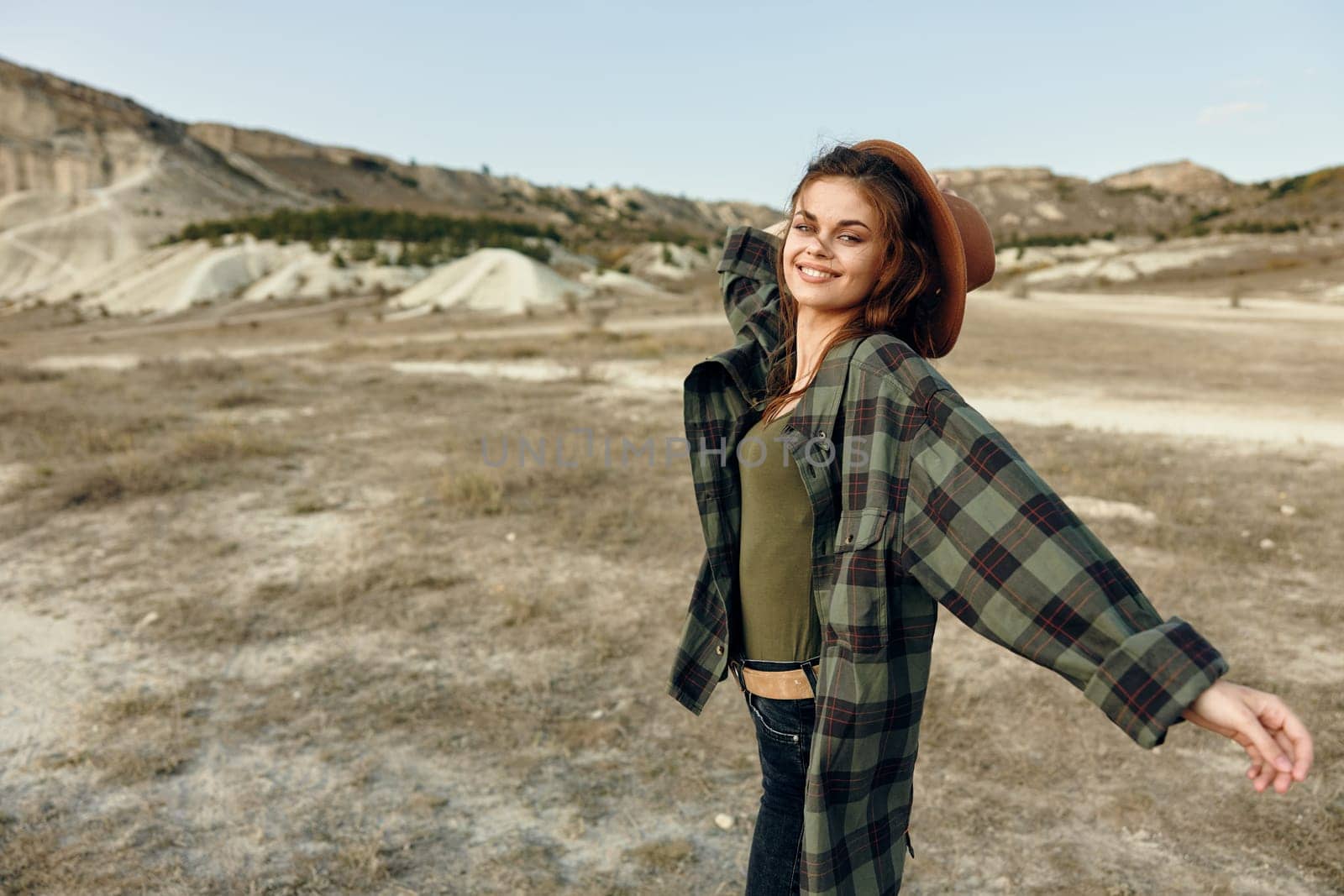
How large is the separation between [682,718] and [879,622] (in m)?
2.40

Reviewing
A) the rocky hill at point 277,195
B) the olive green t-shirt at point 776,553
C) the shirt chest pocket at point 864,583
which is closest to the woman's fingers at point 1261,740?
the shirt chest pocket at point 864,583

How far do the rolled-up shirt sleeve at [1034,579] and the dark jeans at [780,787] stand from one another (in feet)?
1.62

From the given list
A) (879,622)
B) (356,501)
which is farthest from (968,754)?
(356,501)

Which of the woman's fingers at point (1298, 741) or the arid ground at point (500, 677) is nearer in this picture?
the woman's fingers at point (1298, 741)

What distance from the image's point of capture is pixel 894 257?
144 centimetres

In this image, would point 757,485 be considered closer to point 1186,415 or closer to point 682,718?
point 682,718

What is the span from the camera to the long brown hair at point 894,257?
143cm

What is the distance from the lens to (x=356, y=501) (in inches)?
254

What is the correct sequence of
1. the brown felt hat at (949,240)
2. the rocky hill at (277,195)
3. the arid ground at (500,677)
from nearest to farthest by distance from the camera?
the brown felt hat at (949,240) → the arid ground at (500,677) → the rocky hill at (277,195)

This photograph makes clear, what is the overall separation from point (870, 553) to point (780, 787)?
66cm

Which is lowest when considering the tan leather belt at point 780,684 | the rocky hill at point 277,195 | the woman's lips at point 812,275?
the tan leather belt at point 780,684

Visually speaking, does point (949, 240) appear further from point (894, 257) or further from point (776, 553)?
point (776, 553)

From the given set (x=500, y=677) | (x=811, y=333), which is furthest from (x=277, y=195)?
(x=811, y=333)

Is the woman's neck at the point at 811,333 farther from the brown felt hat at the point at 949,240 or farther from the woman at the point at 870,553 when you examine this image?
the brown felt hat at the point at 949,240
